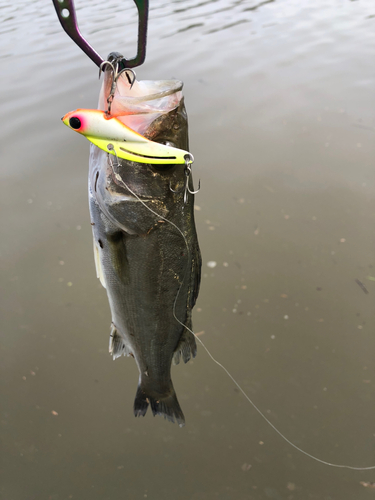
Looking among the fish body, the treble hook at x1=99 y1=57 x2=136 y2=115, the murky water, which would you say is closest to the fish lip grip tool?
the treble hook at x1=99 y1=57 x2=136 y2=115

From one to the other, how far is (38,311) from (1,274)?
0.56 meters

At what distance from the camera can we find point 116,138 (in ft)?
3.54

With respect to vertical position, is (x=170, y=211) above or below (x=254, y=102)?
above

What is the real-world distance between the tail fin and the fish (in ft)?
0.61

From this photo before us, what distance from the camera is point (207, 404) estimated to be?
7.88ft

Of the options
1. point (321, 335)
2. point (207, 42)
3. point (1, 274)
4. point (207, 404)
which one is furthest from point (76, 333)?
point (207, 42)

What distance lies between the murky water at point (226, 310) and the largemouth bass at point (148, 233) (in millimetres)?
830

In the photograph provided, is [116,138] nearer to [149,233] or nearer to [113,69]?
[113,69]

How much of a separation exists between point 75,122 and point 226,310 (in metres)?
2.06

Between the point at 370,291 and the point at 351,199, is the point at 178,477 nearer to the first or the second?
the point at 370,291

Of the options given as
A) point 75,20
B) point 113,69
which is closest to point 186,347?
point 113,69

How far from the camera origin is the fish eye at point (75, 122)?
1035mm

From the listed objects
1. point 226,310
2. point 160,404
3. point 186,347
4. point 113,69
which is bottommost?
point 226,310

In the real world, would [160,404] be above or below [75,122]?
below
